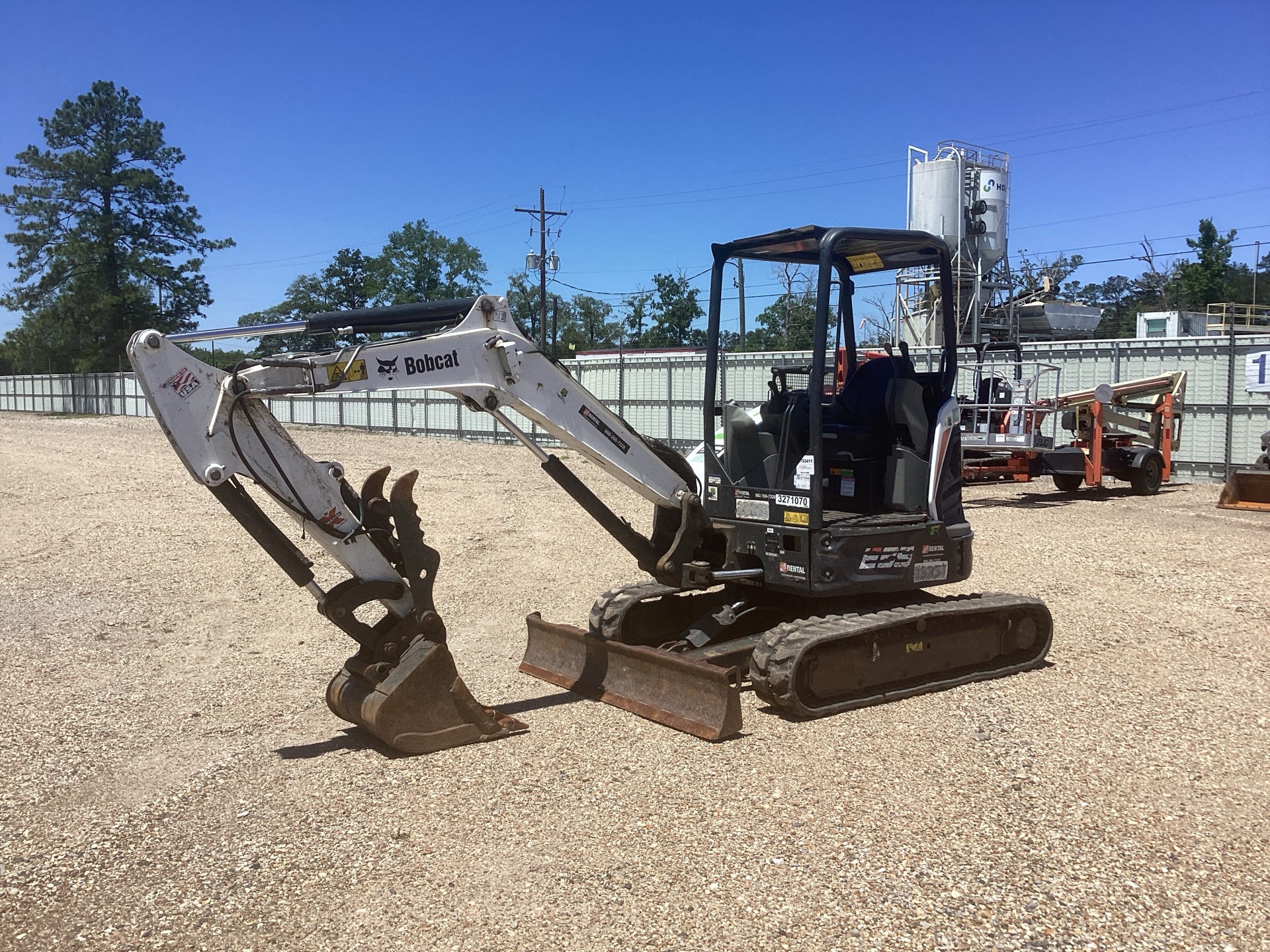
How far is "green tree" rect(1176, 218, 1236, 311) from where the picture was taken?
52281mm

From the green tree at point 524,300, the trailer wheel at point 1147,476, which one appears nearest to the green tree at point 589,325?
the green tree at point 524,300

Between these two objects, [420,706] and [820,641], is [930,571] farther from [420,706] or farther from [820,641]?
[420,706]

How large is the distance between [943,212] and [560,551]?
75.0ft

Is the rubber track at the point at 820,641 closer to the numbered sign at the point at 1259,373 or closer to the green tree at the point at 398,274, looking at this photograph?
the numbered sign at the point at 1259,373

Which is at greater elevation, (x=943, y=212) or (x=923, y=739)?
(x=943, y=212)

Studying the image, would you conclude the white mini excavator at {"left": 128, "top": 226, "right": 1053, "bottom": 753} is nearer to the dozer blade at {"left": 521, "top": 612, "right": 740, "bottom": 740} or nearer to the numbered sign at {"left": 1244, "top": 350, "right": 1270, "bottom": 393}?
the dozer blade at {"left": 521, "top": 612, "right": 740, "bottom": 740}

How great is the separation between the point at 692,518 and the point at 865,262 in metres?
2.19

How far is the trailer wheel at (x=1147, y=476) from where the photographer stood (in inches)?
709

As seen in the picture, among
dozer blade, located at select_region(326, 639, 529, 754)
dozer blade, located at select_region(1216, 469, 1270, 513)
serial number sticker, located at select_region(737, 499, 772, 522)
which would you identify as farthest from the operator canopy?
dozer blade, located at select_region(1216, 469, 1270, 513)

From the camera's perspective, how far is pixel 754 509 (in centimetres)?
700

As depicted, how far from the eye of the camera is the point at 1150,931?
3.91 m

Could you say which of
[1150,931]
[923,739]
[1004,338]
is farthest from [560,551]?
[1004,338]

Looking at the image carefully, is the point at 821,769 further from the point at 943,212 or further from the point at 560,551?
the point at 943,212

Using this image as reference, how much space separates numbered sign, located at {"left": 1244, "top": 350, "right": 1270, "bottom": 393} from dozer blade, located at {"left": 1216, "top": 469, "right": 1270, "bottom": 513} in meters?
1.85
